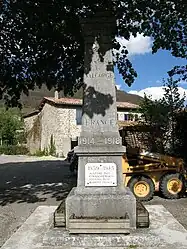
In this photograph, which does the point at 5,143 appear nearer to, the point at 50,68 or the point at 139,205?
the point at 50,68

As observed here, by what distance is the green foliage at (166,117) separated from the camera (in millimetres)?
14391

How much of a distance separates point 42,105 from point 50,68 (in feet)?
100

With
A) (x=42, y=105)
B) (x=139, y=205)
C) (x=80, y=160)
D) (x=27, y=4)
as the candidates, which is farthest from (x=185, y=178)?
(x=42, y=105)

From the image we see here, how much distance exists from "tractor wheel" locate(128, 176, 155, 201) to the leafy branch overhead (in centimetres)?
308

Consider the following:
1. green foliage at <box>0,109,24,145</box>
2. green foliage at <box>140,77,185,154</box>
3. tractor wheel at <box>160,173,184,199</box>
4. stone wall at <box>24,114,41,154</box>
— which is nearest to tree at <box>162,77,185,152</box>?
green foliage at <box>140,77,185,154</box>

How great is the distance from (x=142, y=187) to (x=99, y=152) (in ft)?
15.7

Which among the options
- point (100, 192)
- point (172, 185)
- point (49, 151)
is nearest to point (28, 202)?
point (172, 185)

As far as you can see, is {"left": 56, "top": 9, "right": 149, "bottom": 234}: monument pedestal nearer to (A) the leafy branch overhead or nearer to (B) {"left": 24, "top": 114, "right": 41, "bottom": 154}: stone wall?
(A) the leafy branch overhead

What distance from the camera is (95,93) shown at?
22.0ft

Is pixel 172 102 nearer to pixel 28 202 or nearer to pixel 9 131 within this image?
pixel 28 202

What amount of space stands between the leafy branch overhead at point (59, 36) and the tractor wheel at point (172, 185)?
3.15 m

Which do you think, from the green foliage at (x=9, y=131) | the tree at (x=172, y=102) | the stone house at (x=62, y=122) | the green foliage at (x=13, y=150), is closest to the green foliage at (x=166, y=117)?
the tree at (x=172, y=102)

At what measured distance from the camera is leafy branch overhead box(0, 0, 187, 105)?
32.1ft

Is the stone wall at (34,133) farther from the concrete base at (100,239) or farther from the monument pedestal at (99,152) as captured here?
the concrete base at (100,239)
